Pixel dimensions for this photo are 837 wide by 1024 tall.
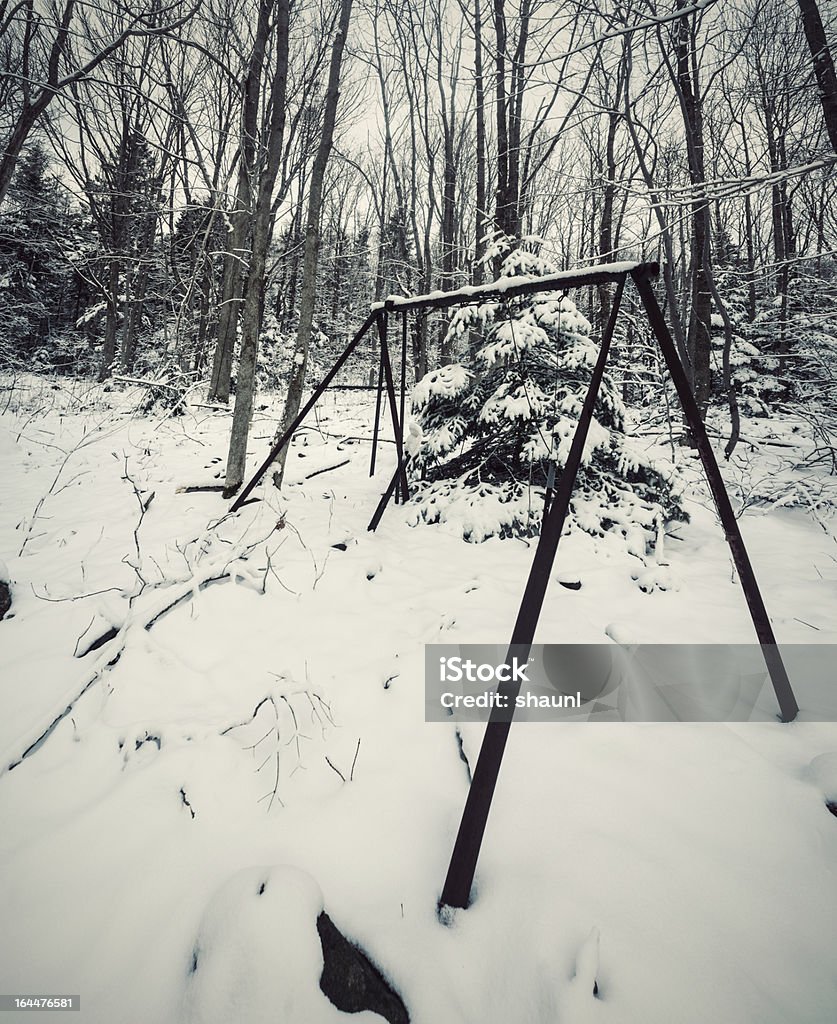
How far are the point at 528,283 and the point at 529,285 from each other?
3 centimetres

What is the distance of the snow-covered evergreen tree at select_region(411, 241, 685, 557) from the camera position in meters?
4.27

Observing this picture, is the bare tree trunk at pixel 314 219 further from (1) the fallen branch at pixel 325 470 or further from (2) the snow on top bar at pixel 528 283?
(2) the snow on top bar at pixel 528 283

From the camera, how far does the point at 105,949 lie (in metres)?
1.25

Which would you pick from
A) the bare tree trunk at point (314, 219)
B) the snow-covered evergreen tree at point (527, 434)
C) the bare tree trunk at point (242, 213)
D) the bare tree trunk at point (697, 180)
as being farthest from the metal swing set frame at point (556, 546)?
the bare tree trunk at point (697, 180)

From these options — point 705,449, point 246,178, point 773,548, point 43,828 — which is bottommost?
point 43,828

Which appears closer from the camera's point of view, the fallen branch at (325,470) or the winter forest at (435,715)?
the winter forest at (435,715)

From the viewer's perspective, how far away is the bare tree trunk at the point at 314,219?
17.2ft

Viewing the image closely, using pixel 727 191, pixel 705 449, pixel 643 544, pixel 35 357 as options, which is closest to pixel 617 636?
pixel 705 449

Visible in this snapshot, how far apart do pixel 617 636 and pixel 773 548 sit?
2.89 metres

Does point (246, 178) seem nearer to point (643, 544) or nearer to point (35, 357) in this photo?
point (643, 544)

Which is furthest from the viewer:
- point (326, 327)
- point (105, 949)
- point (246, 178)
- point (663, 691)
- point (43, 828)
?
point (326, 327)

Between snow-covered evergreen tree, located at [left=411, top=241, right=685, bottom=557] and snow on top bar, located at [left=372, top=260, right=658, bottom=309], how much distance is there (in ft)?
3.44

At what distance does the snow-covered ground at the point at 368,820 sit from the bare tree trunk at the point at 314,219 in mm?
2870

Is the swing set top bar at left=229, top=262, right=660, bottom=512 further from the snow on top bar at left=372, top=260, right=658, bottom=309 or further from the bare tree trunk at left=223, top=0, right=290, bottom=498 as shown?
the bare tree trunk at left=223, top=0, right=290, bottom=498
